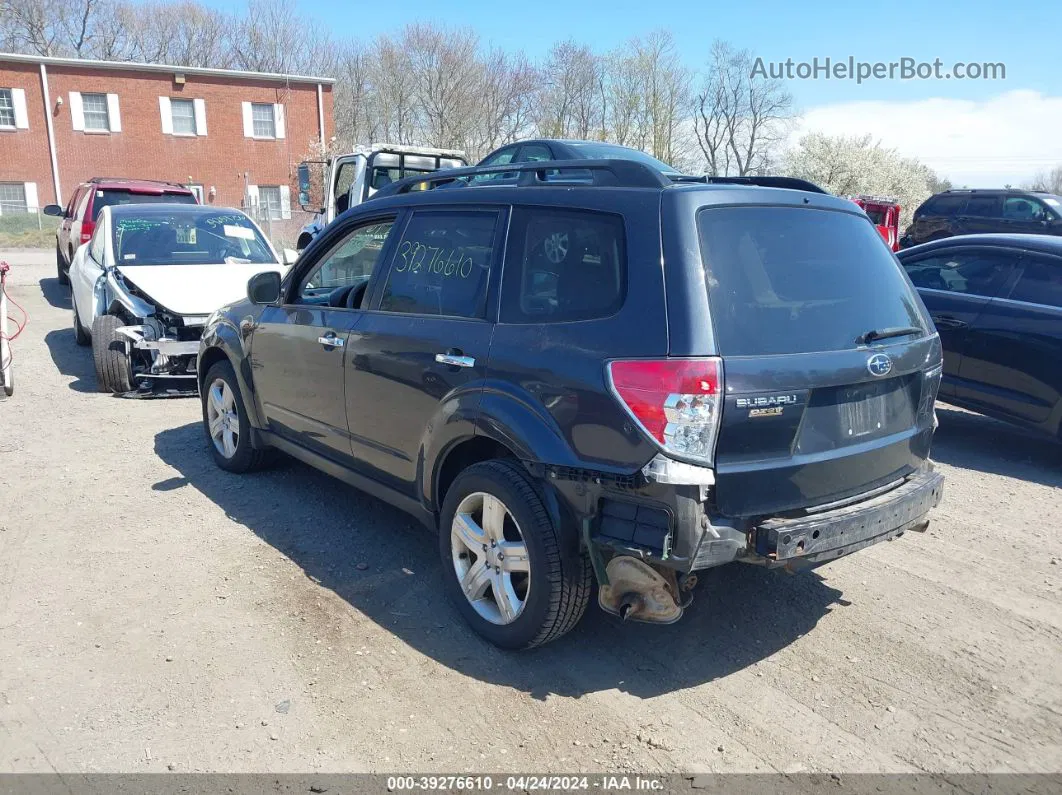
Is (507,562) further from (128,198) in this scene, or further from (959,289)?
(128,198)

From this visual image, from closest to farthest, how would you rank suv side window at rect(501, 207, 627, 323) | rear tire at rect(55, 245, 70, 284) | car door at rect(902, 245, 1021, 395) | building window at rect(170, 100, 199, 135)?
suv side window at rect(501, 207, 627, 323) → car door at rect(902, 245, 1021, 395) → rear tire at rect(55, 245, 70, 284) → building window at rect(170, 100, 199, 135)

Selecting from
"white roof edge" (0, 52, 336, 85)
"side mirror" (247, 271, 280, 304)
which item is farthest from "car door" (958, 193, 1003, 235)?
"white roof edge" (0, 52, 336, 85)

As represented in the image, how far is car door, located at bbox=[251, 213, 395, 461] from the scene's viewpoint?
4.48m

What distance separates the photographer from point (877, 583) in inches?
167

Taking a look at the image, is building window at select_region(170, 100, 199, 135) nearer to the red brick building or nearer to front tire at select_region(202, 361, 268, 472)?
the red brick building

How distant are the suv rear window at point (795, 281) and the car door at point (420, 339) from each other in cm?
102

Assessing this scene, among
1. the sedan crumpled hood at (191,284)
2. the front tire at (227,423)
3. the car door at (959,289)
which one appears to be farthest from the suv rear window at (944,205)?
the front tire at (227,423)

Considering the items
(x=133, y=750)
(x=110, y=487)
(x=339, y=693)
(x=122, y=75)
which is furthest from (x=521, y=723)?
(x=122, y=75)

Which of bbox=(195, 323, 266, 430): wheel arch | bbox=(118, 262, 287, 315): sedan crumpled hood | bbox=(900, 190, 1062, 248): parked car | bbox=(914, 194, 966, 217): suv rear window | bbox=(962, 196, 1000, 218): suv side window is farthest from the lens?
bbox=(914, 194, 966, 217): suv rear window

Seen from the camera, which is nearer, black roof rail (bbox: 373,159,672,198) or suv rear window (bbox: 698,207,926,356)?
suv rear window (bbox: 698,207,926,356)

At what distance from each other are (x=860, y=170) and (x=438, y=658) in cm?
A: 4306

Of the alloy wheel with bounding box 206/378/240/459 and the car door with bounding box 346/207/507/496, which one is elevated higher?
the car door with bounding box 346/207/507/496

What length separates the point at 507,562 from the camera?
345cm

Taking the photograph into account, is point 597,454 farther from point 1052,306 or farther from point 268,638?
point 1052,306
